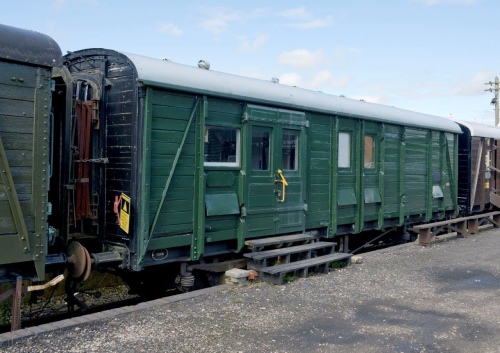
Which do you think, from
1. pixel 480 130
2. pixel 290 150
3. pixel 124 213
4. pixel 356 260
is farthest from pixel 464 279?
pixel 480 130

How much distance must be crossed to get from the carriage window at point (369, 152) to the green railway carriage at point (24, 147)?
6.70 metres

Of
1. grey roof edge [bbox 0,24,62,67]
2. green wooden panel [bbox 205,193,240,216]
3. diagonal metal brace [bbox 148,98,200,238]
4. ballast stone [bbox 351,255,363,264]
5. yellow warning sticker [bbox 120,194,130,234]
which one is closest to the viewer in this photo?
grey roof edge [bbox 0,24,62,67]

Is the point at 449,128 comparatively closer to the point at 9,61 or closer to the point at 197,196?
the point at 197,196

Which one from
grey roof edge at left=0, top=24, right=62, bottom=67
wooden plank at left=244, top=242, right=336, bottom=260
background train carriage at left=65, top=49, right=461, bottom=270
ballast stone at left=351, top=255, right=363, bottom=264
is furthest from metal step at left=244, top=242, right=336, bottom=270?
grey roof edge at left=0, top=24, right=62, bottom=67

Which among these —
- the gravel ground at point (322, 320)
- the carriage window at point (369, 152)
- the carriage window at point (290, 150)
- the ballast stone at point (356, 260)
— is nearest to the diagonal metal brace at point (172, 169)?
the gravel ground at point (322, 320)

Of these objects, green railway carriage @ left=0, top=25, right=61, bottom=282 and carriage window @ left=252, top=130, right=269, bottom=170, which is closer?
green railway carriage @ left=0, top=25, right=61, bottom=282

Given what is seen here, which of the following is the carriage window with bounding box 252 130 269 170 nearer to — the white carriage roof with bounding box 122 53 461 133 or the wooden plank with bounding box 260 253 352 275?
the white carriage roof with bounding box 122 53 461 133

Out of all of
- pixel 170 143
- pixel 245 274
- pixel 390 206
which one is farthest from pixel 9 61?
pixel 390 206

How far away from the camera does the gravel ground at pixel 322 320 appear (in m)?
4.81

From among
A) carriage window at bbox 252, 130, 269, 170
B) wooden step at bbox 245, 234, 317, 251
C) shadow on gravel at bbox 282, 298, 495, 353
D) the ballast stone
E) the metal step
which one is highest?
carriage window at bbox 252, 130, 269, 170

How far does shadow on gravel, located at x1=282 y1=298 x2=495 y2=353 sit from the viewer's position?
4.88 metres

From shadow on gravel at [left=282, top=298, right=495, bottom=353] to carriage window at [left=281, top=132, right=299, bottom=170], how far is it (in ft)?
9.34

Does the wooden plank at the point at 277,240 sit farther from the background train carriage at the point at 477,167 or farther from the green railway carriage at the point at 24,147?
the background train carriage at the point at 477,167

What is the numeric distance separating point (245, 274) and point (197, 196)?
4.35ft
